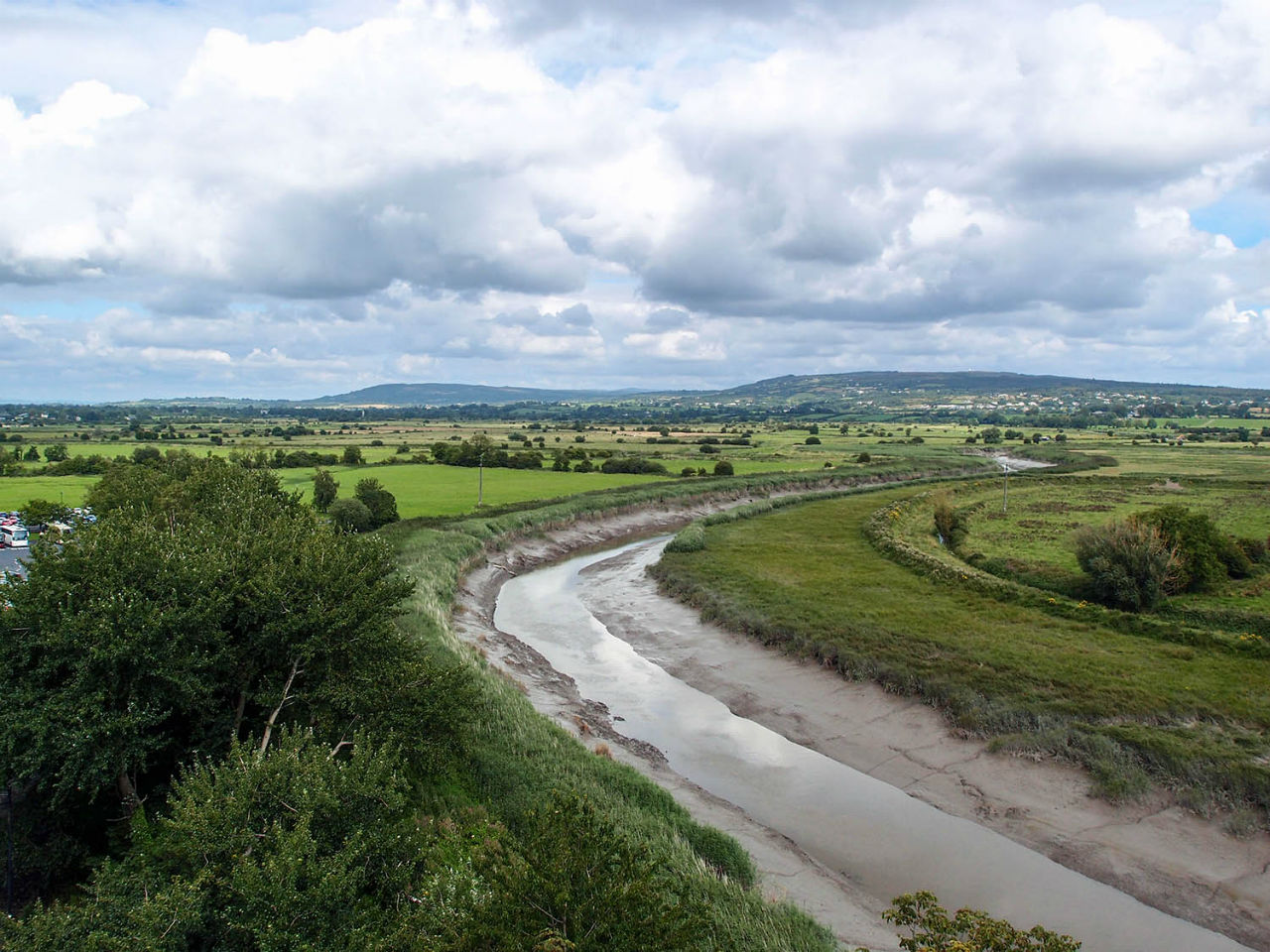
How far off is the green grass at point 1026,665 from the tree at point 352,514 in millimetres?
25536

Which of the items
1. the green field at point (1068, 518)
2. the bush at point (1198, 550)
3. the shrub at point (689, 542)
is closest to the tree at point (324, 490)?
the shrub at point (689, 542)

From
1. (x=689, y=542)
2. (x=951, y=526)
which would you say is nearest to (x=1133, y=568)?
(x=951, y=526)

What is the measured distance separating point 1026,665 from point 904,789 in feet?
26.5

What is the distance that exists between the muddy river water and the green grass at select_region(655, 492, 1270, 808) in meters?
4.04

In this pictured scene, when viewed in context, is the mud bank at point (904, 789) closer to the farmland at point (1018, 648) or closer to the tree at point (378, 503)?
the farmland at point (1018, 648)

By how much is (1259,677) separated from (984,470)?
299 feet

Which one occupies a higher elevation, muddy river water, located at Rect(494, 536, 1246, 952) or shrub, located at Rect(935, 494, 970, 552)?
shrub, located at Rect(935, 494, 970, 552)

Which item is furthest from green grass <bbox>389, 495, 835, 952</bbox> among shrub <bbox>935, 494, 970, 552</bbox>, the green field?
shrub <bbox>935, 494, 970, 552</bbox>

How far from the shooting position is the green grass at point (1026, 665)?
19031 mm

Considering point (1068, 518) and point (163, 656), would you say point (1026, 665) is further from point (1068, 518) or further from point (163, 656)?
point (1068, 518)

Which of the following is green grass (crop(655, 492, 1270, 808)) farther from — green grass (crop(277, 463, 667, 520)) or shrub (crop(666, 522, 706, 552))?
green grass (crop(277, 463, 667, 520))

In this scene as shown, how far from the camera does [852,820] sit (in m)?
18.4

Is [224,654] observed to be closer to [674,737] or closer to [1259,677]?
[674,737]

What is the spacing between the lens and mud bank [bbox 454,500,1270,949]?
49.1 ft
